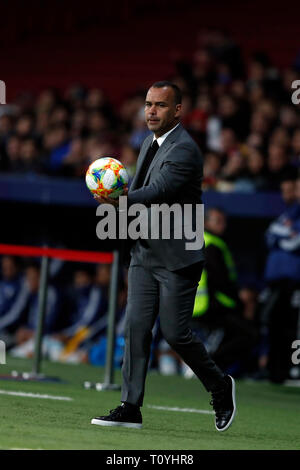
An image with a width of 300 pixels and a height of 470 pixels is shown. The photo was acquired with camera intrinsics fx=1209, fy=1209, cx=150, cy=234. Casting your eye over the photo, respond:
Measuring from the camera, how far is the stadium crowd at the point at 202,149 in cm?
1458

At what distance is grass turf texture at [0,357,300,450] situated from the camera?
23.0 feet

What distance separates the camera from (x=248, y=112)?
17016 mm

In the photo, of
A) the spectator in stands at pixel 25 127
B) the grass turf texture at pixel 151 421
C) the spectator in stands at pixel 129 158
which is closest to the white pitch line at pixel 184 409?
the grass turf texture at pixel 151 421

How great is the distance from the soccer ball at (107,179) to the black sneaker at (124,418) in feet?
4.67

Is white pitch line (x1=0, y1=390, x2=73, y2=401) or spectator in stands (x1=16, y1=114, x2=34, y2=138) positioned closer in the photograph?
white pitch line (x1=0, y1=390, x2=73, y2=401)

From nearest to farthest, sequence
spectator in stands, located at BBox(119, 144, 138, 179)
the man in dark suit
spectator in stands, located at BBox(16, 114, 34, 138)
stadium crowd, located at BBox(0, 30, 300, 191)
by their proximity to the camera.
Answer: the man in dark suit → stadium crowd, located at BBox(0, 30, 300, 191) → spectator in stands, located at BBox(119, 144, 138, 179) → spectator in stands, located at BBox(16, 114, 34, 138)

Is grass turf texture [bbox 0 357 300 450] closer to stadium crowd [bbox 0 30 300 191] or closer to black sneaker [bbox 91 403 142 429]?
black sneaker [bbox 91 403 142 429]

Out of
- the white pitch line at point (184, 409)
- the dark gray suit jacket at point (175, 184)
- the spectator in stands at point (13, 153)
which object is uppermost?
the spectator in stands at point (13, 153)

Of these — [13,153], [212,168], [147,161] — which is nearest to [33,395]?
[147,161]

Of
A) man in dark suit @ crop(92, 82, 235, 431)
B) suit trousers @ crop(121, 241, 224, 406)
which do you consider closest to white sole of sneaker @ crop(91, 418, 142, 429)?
man in dark suit @ crop(92, 82, 235, 431)

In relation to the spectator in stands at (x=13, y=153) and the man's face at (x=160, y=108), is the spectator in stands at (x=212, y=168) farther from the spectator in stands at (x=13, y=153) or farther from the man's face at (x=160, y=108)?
the man's face at (x=160, y=108)

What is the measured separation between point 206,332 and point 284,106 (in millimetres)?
3611

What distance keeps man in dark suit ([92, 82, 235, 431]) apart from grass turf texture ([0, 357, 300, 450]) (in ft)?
1.04

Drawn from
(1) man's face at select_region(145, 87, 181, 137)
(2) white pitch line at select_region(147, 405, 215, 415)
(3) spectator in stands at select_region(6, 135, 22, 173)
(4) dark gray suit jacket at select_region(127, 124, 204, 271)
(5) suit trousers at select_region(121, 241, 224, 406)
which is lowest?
(2) white pitch line at select_region(147, 405, 215, 415)
